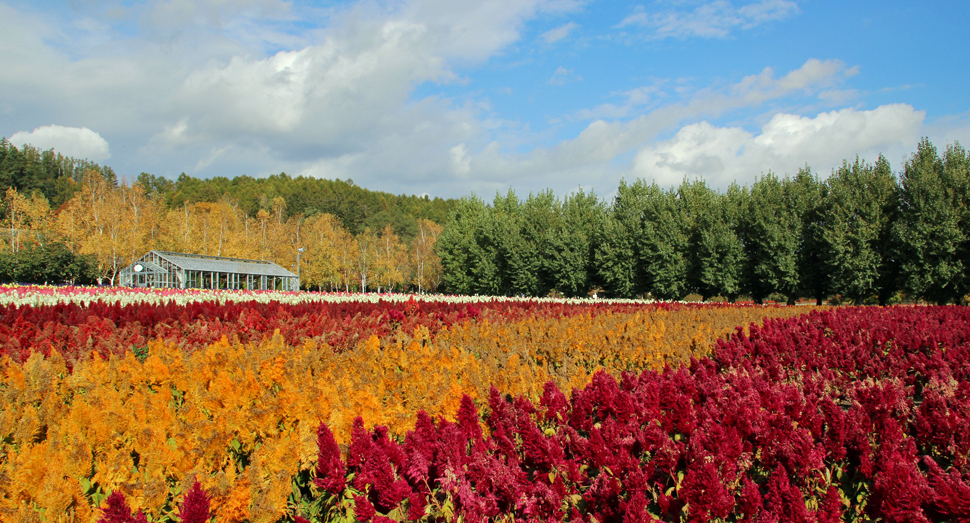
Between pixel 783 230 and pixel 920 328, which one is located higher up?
pixel 783 230

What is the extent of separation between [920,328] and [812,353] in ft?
14.9

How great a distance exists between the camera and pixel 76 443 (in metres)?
2.58

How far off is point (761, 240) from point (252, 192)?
287 feet

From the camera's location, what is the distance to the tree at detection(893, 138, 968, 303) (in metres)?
27.0

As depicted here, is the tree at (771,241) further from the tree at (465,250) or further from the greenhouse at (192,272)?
the greenhouse at (192,272)

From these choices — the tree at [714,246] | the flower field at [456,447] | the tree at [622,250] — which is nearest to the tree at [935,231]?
the tree at [714,246]

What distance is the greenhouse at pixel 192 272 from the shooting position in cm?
3478

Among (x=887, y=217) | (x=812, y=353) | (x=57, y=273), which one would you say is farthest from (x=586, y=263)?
(x=57, y=273)

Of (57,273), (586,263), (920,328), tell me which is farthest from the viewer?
(586,263)

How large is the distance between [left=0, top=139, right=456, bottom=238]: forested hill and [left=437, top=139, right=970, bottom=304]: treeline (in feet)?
135

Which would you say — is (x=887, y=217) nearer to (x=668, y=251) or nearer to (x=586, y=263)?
(x=668, y=251)

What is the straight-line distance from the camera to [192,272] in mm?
35750

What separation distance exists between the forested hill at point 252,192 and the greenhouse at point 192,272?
33325mm

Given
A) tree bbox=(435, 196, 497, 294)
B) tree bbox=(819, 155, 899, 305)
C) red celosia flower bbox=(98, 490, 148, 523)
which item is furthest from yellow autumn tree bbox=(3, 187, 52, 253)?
tree bbox=(819, 155, 899, 305)
